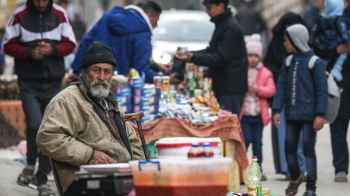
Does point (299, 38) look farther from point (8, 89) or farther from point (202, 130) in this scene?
point (8, 89)

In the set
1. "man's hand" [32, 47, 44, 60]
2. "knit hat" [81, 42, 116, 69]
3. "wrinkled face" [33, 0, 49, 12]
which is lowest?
"man's hand" [32, 47, 44, 60]

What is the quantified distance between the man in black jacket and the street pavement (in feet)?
2.98

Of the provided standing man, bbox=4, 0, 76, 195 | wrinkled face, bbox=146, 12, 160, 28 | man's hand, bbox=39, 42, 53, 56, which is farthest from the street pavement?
wrinkled face, bbox=146, 12, 160, 28

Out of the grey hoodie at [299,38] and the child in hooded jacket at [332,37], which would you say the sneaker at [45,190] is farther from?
the child in hooded jacket at [332,37]

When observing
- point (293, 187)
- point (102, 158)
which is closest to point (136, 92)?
point (293, 187)

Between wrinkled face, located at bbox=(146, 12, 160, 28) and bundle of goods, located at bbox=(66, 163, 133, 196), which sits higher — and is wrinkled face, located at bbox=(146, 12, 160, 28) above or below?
above

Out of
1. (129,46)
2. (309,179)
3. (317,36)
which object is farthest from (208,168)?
(317,36)

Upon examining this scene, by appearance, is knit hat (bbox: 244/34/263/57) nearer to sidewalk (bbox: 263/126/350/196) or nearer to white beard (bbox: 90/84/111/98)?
sidewalk (bbox: 263/126/350/196)

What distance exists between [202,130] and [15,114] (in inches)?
207

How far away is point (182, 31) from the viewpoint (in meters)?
24.7

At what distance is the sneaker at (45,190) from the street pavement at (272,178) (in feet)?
0.73

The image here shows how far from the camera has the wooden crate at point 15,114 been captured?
58.2 ft

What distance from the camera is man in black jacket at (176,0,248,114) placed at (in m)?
14.1

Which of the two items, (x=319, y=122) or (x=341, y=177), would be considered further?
(x=341, y=177)
